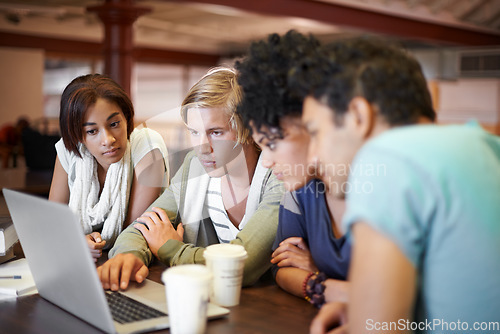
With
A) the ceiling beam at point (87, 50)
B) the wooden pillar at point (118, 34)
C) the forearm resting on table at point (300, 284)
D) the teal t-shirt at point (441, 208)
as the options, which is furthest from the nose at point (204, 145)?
the ceiling beam at point (87, 50)

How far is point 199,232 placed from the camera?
1.62 m

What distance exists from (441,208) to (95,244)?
1.02 metres

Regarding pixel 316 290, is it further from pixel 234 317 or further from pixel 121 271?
pixel 121 271

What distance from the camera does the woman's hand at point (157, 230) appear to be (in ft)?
4.57

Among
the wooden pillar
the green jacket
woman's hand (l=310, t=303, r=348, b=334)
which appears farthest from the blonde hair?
the wooden pillar

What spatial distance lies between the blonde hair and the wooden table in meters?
0.50

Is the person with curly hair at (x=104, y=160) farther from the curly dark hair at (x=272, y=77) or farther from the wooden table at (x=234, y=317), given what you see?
the curly dark hair at (x=272, y=77)

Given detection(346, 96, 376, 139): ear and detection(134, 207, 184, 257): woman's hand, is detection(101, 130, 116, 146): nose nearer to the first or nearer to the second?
detection(134, 207, 184, 257): woman's hand

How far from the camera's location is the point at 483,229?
0.78m

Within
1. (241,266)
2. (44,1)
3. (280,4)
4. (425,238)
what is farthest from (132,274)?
(44,1)

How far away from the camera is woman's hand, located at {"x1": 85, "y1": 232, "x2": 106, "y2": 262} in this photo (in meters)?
1.44

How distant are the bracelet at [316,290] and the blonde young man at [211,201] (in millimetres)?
159

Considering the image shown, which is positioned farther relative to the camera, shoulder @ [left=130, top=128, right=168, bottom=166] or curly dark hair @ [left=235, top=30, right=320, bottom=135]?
shoulder @ [left=130, top=128, right=168, bottom=166]

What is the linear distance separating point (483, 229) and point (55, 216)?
2.23 ft
